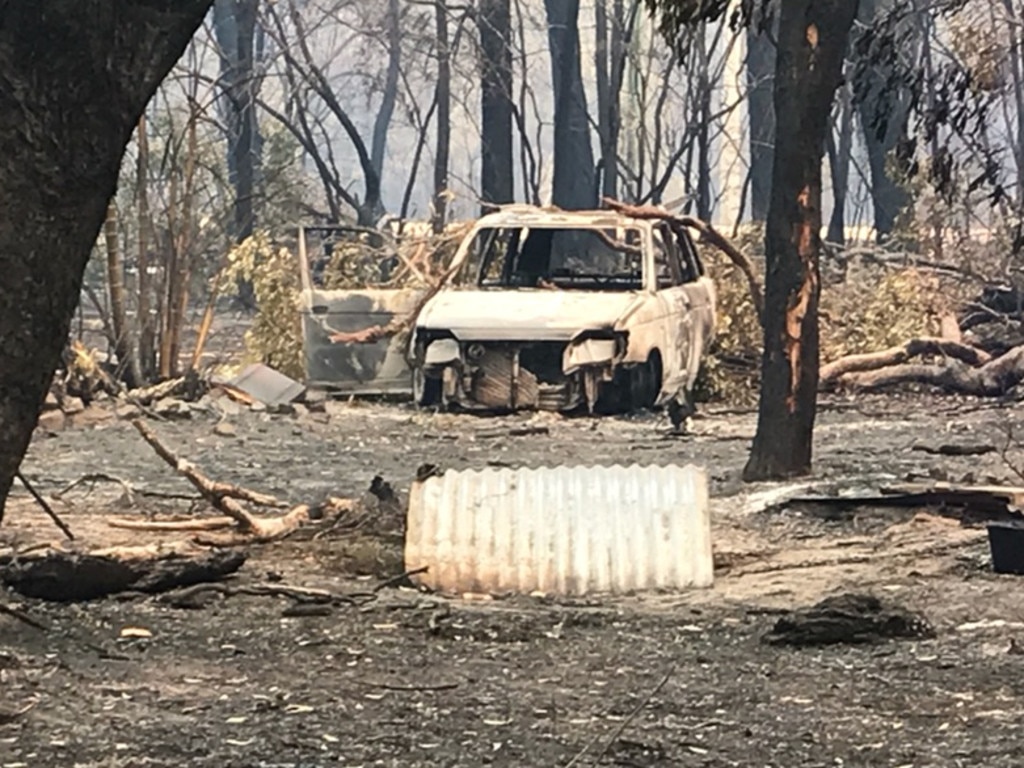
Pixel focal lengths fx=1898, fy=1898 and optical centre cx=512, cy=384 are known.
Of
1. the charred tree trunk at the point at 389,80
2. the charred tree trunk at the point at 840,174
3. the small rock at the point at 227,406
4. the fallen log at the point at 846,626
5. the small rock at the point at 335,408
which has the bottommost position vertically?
the small rock at the point at 335,408

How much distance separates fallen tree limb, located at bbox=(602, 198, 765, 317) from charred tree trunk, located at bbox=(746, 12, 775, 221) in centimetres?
1131

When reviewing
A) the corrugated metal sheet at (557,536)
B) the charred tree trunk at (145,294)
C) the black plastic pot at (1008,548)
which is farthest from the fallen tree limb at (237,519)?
the charred tree trunk at (145,294)

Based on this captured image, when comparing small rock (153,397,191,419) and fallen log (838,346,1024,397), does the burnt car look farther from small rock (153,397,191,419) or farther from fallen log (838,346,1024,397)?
small rock (153,397,191,419)

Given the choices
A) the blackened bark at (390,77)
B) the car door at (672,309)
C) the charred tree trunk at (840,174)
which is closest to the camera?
the car door at (672,309)

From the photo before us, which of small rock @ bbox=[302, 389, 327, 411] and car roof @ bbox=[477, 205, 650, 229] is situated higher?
car roof @ bbox=[477, 205, 650, 229]

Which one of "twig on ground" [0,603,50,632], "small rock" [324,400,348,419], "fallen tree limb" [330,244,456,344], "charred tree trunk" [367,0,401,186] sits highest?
"charred tree trunk" [367,0,401,186]

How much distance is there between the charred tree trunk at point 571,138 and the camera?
30.9 metres

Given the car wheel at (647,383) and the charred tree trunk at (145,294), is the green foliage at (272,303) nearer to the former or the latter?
the charred tree trunk at (145,294)

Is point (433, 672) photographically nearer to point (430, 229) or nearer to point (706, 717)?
point (706, 717)

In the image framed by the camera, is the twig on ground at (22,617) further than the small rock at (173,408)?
No

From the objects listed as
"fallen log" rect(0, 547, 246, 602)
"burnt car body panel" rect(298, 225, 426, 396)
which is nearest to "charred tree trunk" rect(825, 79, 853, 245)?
"burnt car body panel" rect(298, 225, 426, 396)

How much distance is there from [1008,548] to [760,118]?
82.9ft

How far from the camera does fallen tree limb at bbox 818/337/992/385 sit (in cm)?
1833

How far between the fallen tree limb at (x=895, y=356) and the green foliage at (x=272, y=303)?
17.3 ft
